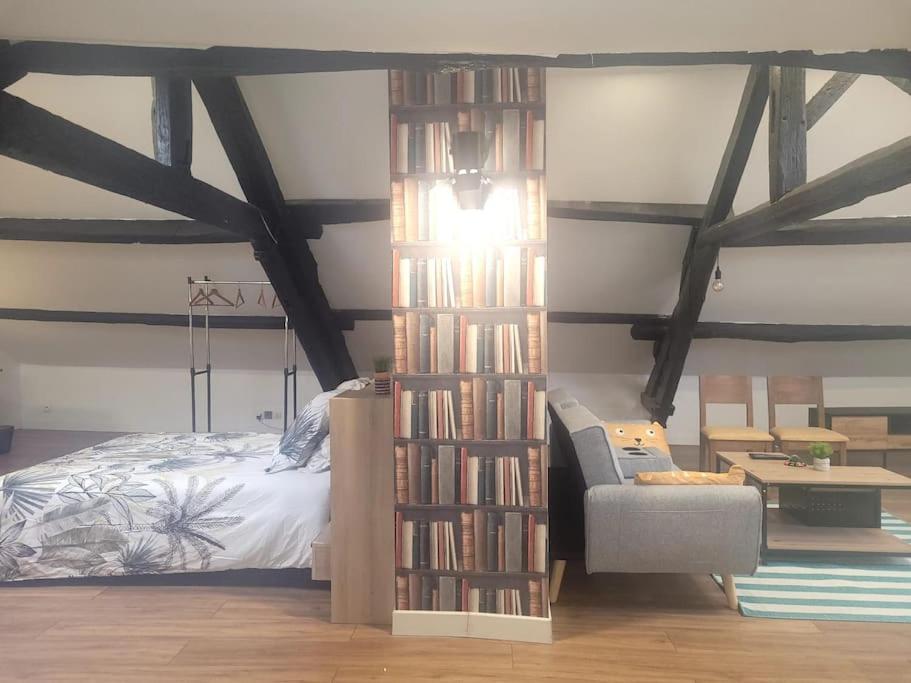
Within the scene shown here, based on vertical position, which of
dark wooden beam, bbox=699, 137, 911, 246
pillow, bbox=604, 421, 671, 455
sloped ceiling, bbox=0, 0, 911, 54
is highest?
sloped ceiling, bbox=0, 0, 911, 54

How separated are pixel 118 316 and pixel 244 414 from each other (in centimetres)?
144

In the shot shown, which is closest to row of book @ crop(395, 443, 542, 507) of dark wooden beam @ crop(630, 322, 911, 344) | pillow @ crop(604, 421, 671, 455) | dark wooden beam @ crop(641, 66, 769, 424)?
pillow @ crop(604, 421, 671, 455)

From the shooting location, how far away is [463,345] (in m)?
2.47

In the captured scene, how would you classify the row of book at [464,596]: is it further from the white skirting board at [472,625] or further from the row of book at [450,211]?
the row of book at [450,211]

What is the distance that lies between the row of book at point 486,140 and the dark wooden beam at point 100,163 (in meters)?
1.22

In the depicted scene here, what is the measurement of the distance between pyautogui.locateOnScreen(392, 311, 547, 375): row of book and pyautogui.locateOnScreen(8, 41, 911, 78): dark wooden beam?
37.6 inches

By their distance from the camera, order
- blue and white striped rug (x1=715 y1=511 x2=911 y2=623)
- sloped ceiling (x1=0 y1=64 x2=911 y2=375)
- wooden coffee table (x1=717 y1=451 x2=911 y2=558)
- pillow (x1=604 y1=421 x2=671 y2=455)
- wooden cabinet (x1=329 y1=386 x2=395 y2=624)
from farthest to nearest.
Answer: pillow (x1=604 y1=421 x2=671 y2=455) → sloped ceiling (x1=0 y1=64 x2=911 y2=375) → wooden coffee table (x1=717 y1=451 x2=911 y2=558) → blue and white striped rug (x1=715 y1=511 x2=911 y2=623) → wooden cabinet (x1=329 y1=386 x2=395 y2=624)

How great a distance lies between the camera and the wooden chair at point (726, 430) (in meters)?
4.57

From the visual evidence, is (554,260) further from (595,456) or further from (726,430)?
(595,456)

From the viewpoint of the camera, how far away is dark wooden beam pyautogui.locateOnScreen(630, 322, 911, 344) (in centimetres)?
496

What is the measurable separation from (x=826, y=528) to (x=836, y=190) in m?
1.94

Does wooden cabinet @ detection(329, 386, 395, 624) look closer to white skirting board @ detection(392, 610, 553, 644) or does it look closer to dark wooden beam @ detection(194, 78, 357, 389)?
white skirting board @ detection(392, 610, 553, 644)

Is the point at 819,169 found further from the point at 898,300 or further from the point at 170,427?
the point at 170,427

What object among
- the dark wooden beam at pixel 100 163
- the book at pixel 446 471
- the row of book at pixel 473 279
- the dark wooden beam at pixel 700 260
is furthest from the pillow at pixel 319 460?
the dark wooden beam at pixel 700 260
